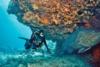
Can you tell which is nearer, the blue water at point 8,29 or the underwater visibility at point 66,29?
the underwater visibility at point 66,29

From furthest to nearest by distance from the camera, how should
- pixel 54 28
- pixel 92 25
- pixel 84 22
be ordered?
pixel 54 28 → pixel 84 22 → pixel 92 25

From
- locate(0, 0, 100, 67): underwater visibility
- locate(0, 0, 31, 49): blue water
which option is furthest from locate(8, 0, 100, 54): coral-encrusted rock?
locate(0, 0, 31, 49): blue water

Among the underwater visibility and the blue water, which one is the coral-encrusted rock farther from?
the blue water

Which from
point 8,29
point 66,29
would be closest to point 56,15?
point 66,29

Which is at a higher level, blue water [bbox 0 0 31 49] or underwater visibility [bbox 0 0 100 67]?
underwater visibility [bbox 0 0 100 67]

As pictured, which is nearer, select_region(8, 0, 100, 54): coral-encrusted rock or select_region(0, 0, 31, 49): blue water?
select_region(8, 0, 100, 54): coral-encrusted rock

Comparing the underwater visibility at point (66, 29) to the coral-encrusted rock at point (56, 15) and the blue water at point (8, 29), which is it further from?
the blue water at point (8, 29)

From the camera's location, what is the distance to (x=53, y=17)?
16.7ft

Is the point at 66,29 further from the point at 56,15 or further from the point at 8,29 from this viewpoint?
the point at 8,29

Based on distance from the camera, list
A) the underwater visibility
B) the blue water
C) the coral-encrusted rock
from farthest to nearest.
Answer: the blue water < the coral-encrusted rock < the underwater visibility

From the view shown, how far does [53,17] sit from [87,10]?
0.87 m

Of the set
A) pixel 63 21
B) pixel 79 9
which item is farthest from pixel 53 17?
pixel 79 9

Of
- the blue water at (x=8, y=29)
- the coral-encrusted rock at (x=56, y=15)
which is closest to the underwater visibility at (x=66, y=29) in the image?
the coral-encrusted rock at (x=56, y=15)

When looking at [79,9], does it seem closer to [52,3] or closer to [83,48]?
[52,3]
